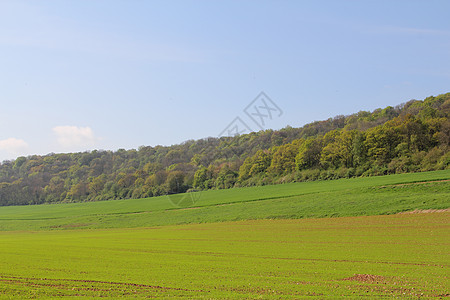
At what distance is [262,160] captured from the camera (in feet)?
311

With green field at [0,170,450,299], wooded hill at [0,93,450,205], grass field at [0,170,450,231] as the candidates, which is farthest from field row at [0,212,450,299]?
wooded hill at [0,93,450,205]

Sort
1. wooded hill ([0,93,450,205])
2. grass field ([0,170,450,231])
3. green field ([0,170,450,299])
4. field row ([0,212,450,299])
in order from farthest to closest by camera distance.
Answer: wooded hill ([0,93,450,205]) < grass field ([0,170,450,231]) < green field ([0,170,450,299]) < field row ([0,212,450,299])

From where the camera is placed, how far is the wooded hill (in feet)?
244

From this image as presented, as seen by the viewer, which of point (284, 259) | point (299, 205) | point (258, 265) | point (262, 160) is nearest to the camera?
point (258, 265)

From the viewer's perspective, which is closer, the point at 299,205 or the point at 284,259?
the point at 284,259

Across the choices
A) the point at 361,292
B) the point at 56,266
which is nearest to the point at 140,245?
the point at 56,266

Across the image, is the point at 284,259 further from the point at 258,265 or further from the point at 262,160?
the point at 262,160

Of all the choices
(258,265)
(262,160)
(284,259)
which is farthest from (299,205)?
(262,160)

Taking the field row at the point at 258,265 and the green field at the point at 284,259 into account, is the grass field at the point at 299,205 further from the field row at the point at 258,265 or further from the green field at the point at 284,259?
the field row at the point at 258,265

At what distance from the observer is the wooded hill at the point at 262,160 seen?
244 feet

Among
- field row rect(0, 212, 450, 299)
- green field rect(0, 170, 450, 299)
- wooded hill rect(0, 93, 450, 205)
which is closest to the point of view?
field row rect(0, 212, 450, 299)

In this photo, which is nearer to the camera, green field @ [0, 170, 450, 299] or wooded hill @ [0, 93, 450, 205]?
green field @ [0, 170, 450, 299]

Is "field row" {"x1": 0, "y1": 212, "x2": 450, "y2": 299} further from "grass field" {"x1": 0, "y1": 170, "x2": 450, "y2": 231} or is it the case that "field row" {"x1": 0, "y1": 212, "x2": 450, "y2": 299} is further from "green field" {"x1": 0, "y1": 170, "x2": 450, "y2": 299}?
"grass field" {"x1": 0, "y1": 170, "x2": 450, "y2": 231}

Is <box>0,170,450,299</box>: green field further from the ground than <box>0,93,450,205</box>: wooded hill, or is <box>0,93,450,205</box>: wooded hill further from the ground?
<box>0,93,450,205</box>: wooded hill
